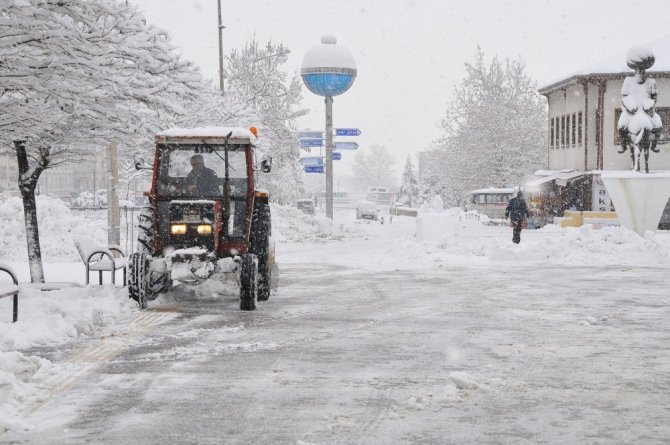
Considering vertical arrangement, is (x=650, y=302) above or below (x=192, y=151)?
below

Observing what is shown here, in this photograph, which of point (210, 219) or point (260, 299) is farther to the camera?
point (260, 299)

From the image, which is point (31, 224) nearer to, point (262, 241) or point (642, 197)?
point (262, 241)

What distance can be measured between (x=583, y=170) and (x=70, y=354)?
37674mm

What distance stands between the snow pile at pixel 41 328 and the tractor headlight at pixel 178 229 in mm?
1090

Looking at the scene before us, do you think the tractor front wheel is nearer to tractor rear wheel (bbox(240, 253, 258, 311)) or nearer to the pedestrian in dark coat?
tractor rear wheel (bbox(240, 253, 258, 311))

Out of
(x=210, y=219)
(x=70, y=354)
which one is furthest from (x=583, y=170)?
(x=70, y=354)

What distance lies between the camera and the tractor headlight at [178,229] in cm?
1225

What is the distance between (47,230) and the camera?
78.6ft

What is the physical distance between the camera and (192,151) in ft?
42.3

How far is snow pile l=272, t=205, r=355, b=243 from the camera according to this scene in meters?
32.6

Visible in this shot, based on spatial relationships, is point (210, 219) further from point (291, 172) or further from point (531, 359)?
point (291, 172)

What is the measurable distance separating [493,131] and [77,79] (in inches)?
2253

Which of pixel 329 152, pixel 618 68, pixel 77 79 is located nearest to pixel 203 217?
pixel 77 79

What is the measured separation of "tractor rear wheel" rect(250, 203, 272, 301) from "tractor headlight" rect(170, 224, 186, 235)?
1076mm
